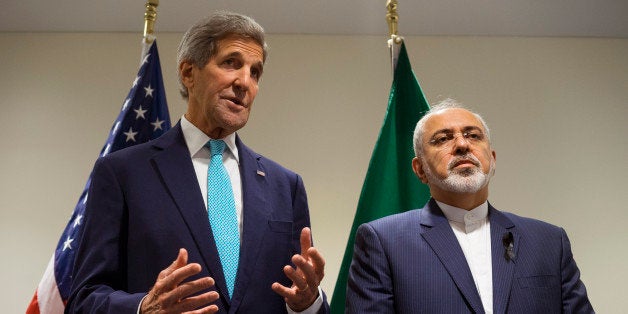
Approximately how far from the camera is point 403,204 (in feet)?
8.68

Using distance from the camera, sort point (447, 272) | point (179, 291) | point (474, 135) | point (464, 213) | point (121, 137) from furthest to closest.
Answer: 1. point (121, 137)
2. point (474, 135)
3. point (464, 213)
4. point (447, 272)
5. point (179, 291)

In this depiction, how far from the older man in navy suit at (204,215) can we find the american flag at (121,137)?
2.60 ft

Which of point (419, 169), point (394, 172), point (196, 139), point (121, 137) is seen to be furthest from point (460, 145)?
point (121, 137)

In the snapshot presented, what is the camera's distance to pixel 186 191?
64.8 inches

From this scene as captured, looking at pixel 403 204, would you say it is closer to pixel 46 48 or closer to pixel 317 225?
pixel 317 225

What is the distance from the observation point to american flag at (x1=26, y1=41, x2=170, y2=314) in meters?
2.32

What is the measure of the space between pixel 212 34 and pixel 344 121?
2226mm

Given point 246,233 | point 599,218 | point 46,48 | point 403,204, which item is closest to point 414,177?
point 403,204

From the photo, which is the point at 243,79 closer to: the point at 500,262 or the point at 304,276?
the point at 304,276

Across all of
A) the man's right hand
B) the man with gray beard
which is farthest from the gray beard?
the man's right hand

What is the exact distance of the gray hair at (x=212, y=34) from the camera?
1812mm

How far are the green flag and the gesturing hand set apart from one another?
2.87ft

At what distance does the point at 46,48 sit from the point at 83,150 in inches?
32.3

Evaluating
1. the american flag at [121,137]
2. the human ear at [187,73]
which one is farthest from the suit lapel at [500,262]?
the american flag at [121,137]
